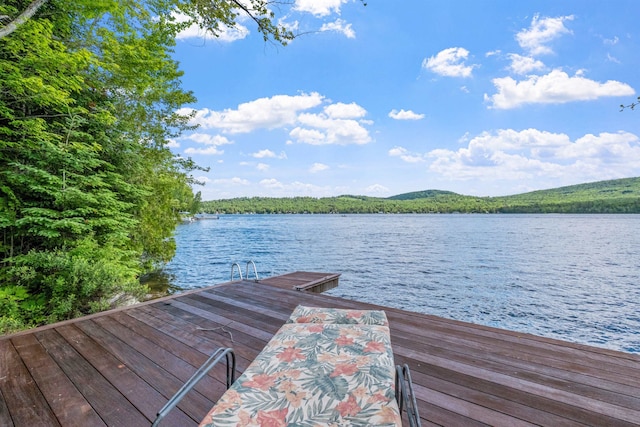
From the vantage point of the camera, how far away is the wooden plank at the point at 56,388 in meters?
1.76

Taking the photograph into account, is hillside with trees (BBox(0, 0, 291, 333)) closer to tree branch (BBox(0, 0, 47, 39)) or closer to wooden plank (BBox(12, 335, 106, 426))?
tree branch (BBox(0, 0, 47, 39))

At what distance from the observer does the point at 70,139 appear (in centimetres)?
479

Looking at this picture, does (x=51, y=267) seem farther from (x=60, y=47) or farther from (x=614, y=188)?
(x=614, y=188)

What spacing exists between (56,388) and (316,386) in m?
2.10

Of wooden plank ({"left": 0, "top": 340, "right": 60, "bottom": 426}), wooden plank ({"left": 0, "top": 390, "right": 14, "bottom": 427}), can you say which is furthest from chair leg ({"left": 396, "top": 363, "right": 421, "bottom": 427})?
wooden plank ({"left": 0, "top": 390, "right": 14, "bottom": 427})

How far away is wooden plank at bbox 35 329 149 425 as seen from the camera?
5.83 feet

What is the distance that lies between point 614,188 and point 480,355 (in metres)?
87.3

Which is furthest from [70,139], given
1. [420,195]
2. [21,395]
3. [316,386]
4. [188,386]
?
[420,195]

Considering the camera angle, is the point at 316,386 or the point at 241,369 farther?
the point at 241,369

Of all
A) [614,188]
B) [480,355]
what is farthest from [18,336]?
[614,188]

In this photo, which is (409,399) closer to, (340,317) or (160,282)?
(340,317)

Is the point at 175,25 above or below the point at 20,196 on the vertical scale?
above

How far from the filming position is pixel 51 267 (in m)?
4.03

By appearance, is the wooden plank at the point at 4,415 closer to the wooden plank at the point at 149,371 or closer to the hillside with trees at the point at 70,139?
the wooden plank at the point at 149,371
